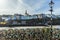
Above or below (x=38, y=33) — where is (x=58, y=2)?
above

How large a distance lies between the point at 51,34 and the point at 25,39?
2.29 ft

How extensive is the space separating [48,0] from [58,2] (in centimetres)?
27

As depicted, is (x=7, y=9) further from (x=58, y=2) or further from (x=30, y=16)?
(x=58, y=2)

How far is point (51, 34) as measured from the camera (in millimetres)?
4730

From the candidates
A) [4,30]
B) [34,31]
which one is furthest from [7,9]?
[34,31]

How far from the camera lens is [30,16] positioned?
190 inches

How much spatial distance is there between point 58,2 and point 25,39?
131 cm

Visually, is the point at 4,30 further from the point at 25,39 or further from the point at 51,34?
the point at 51,34

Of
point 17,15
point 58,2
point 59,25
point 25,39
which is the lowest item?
point 25,39

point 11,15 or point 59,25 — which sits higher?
point 11,15

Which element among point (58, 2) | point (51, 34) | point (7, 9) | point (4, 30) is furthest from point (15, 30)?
point (58, 2)

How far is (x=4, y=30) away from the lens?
187 inches

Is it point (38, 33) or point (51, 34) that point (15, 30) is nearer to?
point (38, 33)

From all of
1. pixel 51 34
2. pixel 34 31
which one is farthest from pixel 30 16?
pixel 51 34
